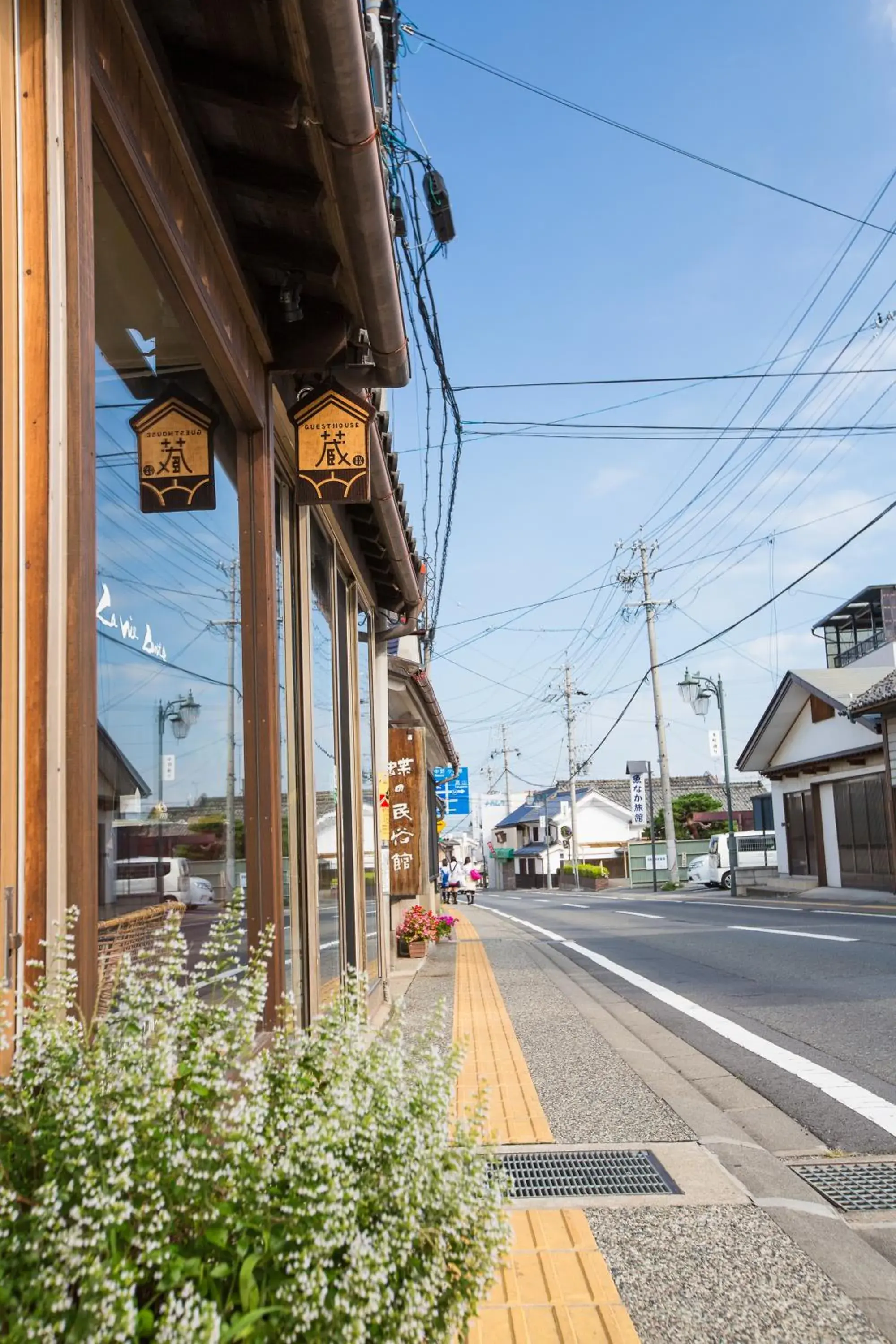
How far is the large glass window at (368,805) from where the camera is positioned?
835 centimetres

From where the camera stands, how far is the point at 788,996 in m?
9.15

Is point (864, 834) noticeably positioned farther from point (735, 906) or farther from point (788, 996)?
point (788, 996)

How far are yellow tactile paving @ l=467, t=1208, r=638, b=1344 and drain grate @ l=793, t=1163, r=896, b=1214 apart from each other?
1035mm

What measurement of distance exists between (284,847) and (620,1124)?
1982 millimetres

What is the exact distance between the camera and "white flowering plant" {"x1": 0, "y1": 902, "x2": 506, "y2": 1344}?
55.0 inches

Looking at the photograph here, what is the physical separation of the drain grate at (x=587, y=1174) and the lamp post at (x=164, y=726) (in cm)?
167

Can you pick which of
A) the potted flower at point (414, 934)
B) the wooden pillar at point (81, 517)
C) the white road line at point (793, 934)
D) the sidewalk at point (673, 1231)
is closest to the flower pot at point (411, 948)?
the potted flower at point (414, 934)

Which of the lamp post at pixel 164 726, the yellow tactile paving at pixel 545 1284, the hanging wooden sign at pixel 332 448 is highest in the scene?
the hanging wooden sign at pixel 332 448

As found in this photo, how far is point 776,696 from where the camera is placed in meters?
33.9

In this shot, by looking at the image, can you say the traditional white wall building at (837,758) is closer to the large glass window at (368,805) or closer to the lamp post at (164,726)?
the large glass window at (368,805)

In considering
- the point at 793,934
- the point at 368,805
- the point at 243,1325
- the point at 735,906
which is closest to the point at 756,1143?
the point at 243,1325

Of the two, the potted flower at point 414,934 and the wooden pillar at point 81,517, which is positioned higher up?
the wooden pillar at point 81,517

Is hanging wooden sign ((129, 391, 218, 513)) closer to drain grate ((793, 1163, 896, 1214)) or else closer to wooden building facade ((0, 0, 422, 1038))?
wooden building facade ((0, 0, 422, 1038))

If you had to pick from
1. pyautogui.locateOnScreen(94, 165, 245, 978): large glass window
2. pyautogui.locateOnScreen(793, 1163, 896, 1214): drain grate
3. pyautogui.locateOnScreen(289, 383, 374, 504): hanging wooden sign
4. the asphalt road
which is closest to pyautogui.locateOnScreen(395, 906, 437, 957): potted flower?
the asphalt road
